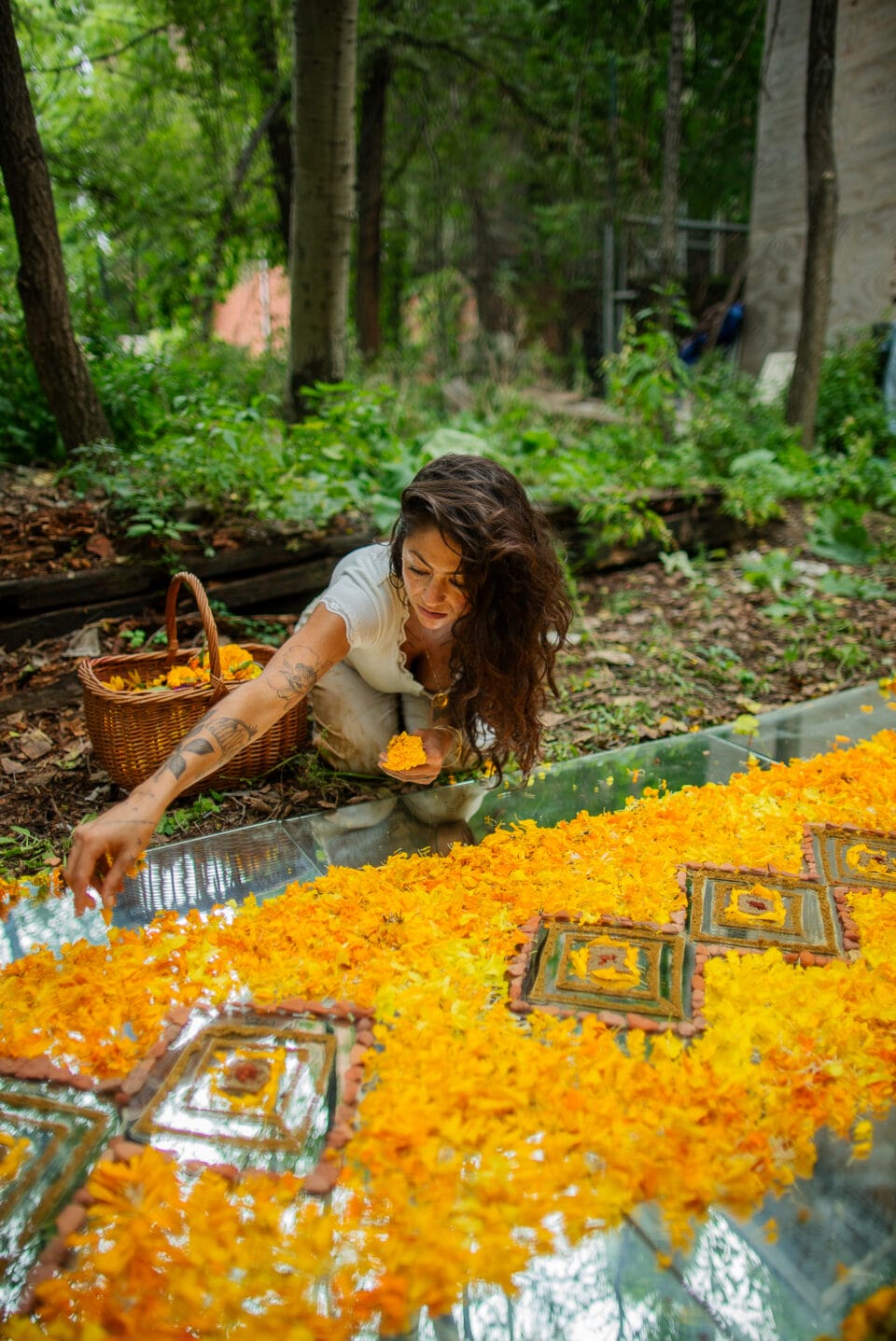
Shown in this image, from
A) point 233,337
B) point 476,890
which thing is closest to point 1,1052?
point 476,890

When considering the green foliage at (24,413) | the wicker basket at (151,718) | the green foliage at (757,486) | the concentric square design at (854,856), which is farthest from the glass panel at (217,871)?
the green foliage at (757,486)

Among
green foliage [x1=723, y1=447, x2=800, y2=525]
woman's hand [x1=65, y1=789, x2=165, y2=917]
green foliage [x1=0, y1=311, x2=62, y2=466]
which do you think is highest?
green foliage [x1=0, y1=311, x2=62, y2=466]

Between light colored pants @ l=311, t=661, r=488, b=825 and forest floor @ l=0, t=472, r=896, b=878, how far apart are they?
0.44 ft

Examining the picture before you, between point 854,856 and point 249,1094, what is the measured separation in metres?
1.41

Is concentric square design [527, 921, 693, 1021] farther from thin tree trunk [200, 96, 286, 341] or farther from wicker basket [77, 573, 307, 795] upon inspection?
thin tree trunk [200, 96, 286, 341]

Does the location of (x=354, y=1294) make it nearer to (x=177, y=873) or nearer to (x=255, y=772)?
(x=177, y=873)

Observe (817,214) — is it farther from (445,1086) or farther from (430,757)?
(445,1086)

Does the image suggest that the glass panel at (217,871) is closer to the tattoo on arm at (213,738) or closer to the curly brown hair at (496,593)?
the tattoo on arm at (213,738)

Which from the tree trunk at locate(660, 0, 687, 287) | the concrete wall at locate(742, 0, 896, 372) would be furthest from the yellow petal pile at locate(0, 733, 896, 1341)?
the concrete wall at locate(742, 0, 896, 372)

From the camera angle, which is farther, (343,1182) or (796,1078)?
(796,1078)

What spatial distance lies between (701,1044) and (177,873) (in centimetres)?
116

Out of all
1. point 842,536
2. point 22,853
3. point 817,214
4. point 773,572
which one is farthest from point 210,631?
point 817,214

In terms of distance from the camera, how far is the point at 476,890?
1938 mm

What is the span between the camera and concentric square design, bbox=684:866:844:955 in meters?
1.78
